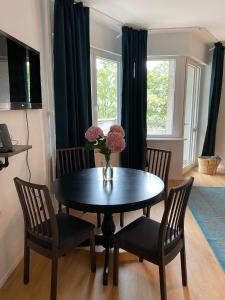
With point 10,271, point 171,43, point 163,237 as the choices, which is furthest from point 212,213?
point 171,43

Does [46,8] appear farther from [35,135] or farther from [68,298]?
[68,298]

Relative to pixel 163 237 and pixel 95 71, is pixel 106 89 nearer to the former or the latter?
pixel 95 71

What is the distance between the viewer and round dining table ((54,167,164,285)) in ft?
5.18

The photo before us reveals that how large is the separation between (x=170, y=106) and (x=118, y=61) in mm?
1224

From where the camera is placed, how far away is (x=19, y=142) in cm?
195

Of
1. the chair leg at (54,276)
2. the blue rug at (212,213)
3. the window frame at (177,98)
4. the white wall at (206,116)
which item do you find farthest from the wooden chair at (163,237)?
the white wall at (206,116)

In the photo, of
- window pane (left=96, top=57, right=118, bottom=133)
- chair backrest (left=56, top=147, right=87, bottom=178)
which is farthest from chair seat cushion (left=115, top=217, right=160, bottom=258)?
window pane (left=96, top=57, right=118, bottom=133)

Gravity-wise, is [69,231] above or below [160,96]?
below

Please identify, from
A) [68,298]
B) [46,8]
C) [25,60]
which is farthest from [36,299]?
[46,8]

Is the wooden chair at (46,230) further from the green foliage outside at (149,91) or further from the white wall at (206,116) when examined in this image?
the white wall at (206,116)

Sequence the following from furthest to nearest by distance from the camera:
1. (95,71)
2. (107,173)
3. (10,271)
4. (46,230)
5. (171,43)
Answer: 1. (171,43)
2. (95,71)
3. (107,173)
4. (10,271)
5. (46,230)

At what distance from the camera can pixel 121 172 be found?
2297mm

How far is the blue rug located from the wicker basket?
2.30ft

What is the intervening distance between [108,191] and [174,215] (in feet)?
1.72
